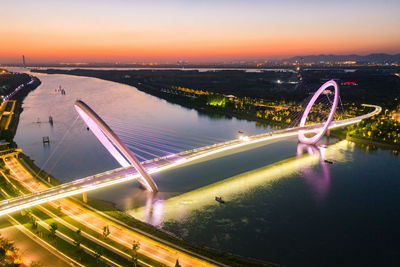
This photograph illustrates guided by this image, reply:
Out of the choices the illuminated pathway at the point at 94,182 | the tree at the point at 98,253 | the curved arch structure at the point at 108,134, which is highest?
the curved arch structure at the point at 108,134

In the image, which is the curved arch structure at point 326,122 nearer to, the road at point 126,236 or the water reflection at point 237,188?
the water reflection at point 237,188

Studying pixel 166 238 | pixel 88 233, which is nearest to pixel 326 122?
Result: pixel 166 238

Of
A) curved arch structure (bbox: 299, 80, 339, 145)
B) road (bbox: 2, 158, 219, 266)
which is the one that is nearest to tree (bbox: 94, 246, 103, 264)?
road (bbox: 2, 158, 219, 266)

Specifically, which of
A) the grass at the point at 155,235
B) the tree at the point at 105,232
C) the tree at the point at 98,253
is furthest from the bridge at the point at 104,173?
the tree at the point at 98,253

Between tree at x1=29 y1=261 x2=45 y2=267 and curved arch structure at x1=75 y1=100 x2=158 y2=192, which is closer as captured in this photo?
tree at x1=29 y1=261 x2=45 y2=267

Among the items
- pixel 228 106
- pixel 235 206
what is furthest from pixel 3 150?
pixel 228 106

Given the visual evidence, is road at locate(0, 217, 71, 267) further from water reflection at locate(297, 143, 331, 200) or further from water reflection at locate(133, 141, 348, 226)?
water reflection at locate(297, 143, 331, 200)

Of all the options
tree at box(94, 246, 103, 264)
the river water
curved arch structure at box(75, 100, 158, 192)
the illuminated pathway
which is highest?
curved arch structure at box(75, 100, 158, 192)

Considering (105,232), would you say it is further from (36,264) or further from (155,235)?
(36,264)
